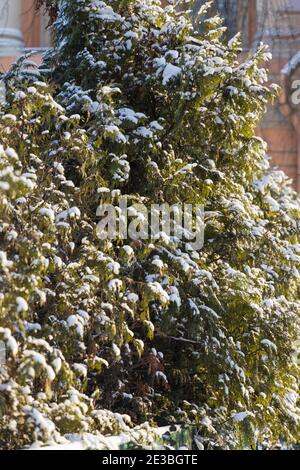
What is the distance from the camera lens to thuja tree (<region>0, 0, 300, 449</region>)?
5230 millimetres

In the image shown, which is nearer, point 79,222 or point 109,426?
point 109,426

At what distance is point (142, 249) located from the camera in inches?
234

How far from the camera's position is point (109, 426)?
5.29 metres

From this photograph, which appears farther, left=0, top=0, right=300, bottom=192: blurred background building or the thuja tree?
left=0, top=0, right=300, bottom=192: blurred background building

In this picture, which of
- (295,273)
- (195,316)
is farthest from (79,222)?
(295,273)

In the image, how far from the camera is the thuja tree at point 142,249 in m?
5.23

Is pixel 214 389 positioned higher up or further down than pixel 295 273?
further down

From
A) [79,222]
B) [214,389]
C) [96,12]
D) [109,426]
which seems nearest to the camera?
[109,426]

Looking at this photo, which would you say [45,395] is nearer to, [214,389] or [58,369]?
[58,369]

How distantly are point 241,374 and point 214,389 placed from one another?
295 mm

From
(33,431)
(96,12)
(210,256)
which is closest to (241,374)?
(210,256)

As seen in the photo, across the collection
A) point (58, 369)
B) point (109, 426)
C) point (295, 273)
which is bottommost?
point (109, 426)

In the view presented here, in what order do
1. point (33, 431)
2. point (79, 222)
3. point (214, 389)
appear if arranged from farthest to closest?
1. point (214, 389)
2. point (79, 222)
3. point (33, 431)

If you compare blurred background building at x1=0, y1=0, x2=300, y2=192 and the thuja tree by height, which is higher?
blurred background building at x1=0, y1=0, x2=300, y2=192
